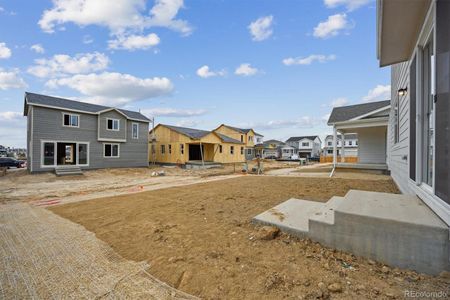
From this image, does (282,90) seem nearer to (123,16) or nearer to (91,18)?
(123,16)

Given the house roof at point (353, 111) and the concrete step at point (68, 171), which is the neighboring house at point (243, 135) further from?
the concrete step at point (68, 171)

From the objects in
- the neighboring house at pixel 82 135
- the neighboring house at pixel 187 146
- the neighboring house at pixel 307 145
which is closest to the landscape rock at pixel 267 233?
the neighboring house at pixel 82 135

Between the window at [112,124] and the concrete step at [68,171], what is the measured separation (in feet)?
14.9

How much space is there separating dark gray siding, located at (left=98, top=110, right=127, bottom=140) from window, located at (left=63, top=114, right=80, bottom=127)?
1685 mm

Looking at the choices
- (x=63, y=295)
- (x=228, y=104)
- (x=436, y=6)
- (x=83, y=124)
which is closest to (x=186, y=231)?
(x=63, y=295)

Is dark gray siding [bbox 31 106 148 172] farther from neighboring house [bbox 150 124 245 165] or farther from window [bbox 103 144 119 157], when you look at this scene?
neighboring house [bbox 150 124 245 165]

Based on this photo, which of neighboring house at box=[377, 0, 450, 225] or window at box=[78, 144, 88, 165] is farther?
window at box=[78, 144, 88, 165]

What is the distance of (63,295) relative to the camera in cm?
197

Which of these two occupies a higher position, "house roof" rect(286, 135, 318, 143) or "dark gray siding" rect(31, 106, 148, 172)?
"house roof" rect(286, 135, 318, 143)

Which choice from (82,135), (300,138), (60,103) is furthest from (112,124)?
(300,138)

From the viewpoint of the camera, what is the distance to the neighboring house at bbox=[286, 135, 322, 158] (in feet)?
186

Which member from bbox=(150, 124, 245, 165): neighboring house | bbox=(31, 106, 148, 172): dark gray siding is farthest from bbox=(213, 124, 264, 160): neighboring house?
bbox=(31, 106, 148, 172): dark gray siding

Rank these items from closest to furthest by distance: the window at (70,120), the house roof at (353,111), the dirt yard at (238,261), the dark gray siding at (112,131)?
the dirt yard at (238,261)
the house roof at (353,111)
the window at (70,120)
the dark gray siding at (112,131)

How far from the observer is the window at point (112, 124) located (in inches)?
719
